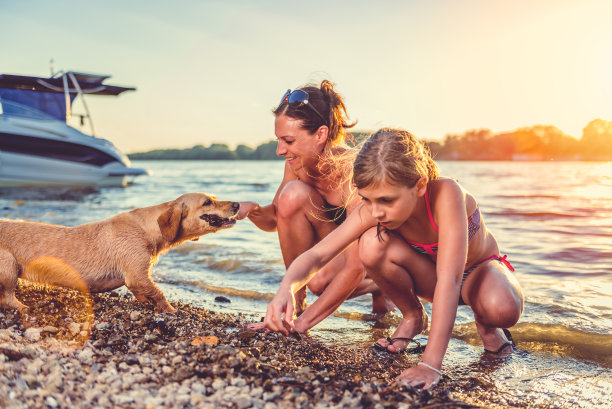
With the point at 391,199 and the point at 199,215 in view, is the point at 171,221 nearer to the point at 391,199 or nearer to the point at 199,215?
the point at 199,215

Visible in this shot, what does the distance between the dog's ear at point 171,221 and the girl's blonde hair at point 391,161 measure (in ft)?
6.67

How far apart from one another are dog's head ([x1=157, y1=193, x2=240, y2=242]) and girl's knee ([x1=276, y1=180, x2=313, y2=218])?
544 millimetres

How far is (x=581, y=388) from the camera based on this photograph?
2869mm

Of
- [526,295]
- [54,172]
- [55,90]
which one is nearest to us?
[526,295]

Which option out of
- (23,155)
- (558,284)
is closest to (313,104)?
(558,284)

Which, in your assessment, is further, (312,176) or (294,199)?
(312,176)

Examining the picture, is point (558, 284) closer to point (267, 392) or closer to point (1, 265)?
point (267, 392)

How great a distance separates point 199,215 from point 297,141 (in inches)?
43.9

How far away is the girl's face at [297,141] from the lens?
12.4ft

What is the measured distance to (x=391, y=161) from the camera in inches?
100

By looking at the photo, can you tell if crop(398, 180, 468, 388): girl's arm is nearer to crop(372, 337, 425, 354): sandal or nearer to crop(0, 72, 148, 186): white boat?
crop(372, 337, 425, 354): sandal

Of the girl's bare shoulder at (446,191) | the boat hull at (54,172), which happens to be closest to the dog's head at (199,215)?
the girl's bare shoulder at (446,191)

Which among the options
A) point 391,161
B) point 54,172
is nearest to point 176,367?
point 391,161

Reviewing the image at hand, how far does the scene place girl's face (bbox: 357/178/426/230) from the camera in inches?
101
